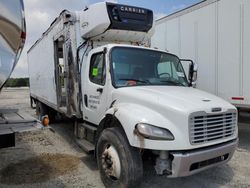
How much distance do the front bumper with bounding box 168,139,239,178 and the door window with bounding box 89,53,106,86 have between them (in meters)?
2.00

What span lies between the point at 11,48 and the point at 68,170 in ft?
8.44

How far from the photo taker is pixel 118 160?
3980 millimetres

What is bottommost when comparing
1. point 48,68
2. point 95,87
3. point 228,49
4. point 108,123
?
point 108,123

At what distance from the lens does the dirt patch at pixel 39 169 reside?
15.3 ft

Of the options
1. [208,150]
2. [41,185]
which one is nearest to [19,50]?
[41,185]

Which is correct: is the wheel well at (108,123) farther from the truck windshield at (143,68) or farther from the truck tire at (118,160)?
the truck windshield at (143,68)

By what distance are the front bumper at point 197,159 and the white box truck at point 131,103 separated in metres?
0.01

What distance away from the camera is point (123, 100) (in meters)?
4.35

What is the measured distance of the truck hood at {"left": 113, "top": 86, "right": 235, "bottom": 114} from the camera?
3738mm

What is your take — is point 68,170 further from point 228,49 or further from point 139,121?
point 228,49

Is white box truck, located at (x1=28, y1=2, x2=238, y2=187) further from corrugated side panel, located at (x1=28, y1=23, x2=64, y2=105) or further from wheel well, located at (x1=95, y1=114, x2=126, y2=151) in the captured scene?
corrugated side panel, located at (x1=28, y1=23, x2=64, y2=105)

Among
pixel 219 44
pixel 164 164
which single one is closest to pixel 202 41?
pixel 219 44

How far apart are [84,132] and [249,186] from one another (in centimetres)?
319

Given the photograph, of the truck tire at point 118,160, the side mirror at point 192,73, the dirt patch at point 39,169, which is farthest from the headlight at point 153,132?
the side mirror at point 192,73
